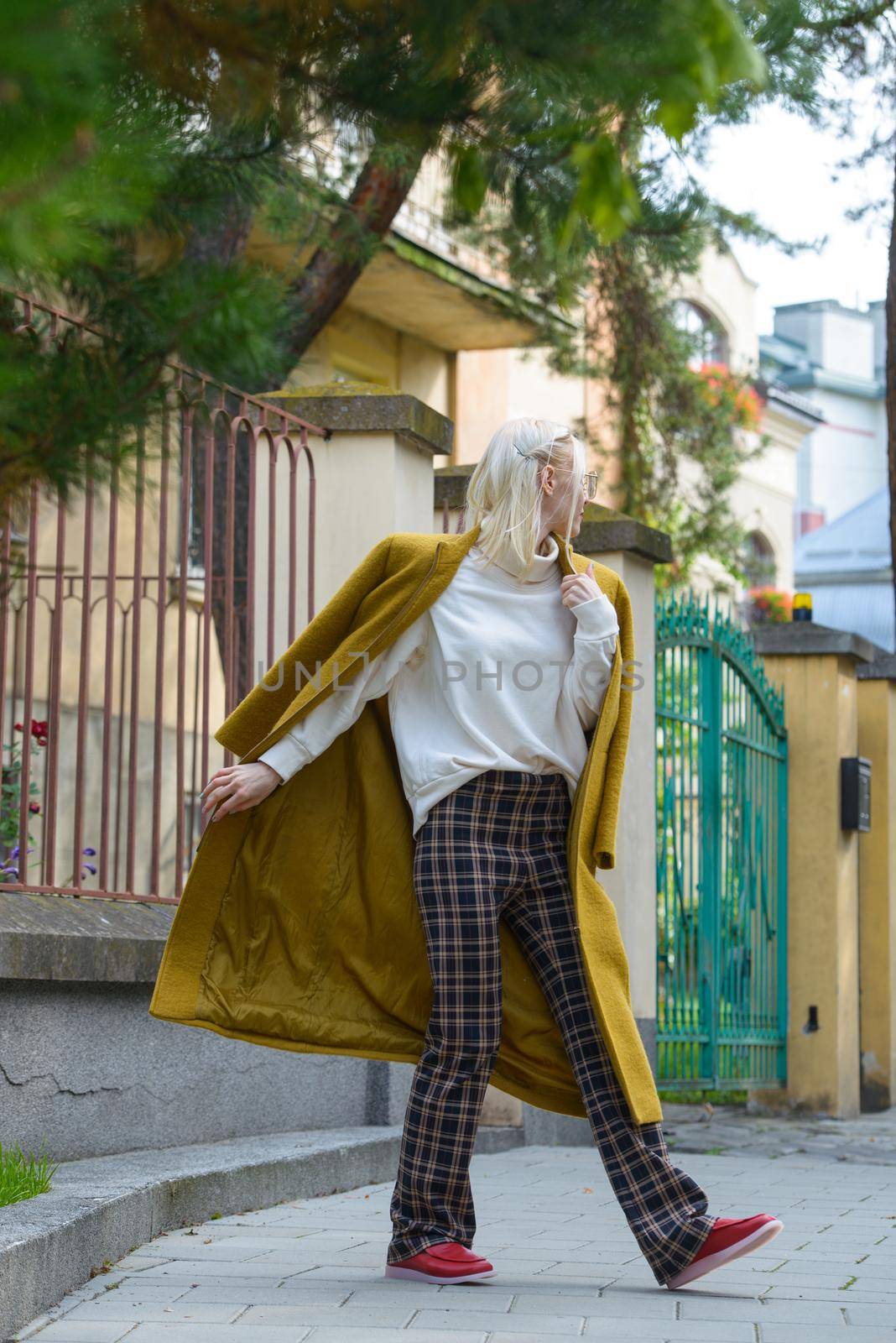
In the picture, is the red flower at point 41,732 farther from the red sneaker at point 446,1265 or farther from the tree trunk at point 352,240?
the tree trunk at point 352,240

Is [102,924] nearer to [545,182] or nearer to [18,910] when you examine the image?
[18,910]

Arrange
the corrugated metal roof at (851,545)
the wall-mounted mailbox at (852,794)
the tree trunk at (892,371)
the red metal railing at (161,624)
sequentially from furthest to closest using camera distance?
the corrugated metal roof at (851,545) < the wall-mounted mailbox at (852,794) < the tree trunk at (892,371) < the red metal railing at (161,624)

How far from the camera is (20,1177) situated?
405 cm

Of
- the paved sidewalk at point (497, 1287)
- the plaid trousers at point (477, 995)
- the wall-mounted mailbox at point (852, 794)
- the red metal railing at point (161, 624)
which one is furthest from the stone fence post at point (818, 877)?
the plaid trousers at point (477, 995)

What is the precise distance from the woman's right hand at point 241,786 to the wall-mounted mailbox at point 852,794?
5.65 metres

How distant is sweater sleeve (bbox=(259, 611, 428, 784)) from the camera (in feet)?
13.2

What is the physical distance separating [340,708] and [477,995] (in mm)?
713

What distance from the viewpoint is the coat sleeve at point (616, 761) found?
13.0 feet

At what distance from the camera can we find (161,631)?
5.59m

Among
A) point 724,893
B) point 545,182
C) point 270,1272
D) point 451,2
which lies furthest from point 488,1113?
point 451,2

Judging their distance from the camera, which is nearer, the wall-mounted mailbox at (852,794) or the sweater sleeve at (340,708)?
the sweater sleeve at (340,708)

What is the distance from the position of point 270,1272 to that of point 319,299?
702 cm

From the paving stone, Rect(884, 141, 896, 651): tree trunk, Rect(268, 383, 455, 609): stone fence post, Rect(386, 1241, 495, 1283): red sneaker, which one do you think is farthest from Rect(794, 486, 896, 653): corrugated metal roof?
the paving stone

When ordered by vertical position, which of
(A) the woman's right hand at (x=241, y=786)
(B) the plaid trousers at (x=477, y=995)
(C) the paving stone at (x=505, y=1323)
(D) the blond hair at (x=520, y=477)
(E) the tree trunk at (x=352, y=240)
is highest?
(E) the tree trunk at (x=352, y=240)
